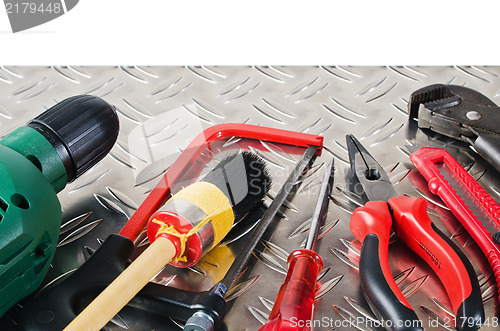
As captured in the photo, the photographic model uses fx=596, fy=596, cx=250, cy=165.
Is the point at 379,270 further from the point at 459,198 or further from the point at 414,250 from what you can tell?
the point at 459,198

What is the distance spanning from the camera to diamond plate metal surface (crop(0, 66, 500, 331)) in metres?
1.04

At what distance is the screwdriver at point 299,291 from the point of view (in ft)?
2.88

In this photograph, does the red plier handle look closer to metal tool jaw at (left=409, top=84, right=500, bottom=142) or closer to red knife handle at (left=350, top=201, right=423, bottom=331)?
red knife handle at (left=350, top=201, right=423, bottom=331)

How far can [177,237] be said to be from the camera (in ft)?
3.29

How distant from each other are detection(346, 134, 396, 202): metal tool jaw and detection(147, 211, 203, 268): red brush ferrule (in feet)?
1.09

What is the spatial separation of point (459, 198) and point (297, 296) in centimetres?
41

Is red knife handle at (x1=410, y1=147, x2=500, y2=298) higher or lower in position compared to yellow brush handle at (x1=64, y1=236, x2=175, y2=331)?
lower
